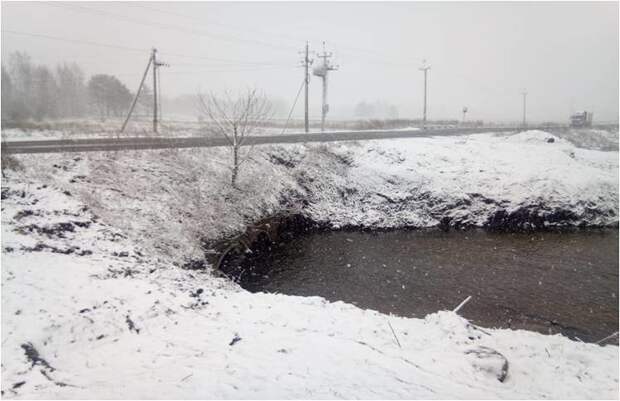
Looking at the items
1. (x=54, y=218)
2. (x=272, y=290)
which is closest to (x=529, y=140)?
(x=272, y=290)

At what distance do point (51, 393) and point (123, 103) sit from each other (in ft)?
212

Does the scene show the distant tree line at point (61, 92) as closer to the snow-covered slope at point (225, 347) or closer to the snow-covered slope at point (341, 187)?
the snow-covered slope at point (341, 187)

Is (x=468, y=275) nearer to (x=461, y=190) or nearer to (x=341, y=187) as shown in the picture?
(x=461, y=190)

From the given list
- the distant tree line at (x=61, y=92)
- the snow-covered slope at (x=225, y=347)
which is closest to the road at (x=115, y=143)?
the snow-covered slope at (x=225, y=347)

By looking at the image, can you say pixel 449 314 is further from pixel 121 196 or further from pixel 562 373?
pixel 121 196

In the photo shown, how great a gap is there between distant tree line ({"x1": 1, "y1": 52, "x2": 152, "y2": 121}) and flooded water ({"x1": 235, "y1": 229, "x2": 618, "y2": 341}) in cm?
5240

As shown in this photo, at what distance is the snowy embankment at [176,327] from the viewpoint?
6.16 meters

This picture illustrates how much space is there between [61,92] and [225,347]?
81142 mm

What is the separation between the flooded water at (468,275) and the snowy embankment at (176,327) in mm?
2428

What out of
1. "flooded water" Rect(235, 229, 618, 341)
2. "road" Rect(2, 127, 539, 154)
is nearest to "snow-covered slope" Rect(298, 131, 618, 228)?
"flooded water" Rect(235, 229, 618, 341)

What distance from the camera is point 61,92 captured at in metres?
68.5

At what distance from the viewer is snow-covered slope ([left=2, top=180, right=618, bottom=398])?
6035mm

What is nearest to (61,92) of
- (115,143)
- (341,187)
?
(115,143)

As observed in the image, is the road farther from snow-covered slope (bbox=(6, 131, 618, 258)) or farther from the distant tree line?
the distant tree line
